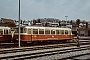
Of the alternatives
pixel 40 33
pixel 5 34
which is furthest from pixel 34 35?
pixel 5 34

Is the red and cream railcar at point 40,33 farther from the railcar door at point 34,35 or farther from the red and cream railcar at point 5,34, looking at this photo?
the red and cream railcar at point 5,34

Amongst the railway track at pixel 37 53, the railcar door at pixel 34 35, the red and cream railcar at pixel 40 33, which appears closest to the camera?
the railway track at pixel 37 53

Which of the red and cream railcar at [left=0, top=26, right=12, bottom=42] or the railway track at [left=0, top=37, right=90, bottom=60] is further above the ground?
the red and cream railcar at [left=0, top=26, right=12, bottom=42]

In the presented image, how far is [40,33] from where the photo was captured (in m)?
29.1

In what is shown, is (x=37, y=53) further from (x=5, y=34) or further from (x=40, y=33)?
(x=5, y=34)

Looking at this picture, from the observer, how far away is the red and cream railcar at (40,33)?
27609mm

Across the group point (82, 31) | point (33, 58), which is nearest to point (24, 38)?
point (33, 58)

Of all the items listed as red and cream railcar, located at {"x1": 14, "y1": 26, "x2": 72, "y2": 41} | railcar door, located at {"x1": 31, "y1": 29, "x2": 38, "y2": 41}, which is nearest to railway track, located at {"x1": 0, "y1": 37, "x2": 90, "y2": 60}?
red and cream railcar, located at {"x1": 14, "y1": 26, "x2": 72, "y2": 41}

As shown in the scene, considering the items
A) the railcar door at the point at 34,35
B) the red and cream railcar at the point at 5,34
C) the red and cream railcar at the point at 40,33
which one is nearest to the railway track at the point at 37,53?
the red and cream railcar at the point at 40,33

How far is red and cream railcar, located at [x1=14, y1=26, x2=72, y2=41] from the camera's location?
27609mm

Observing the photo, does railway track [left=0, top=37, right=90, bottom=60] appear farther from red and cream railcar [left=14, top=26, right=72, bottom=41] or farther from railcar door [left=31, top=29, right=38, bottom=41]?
railcar door [left=31, top=29, right=38, bottom=41]

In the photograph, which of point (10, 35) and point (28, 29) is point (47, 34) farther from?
point (10, 35)

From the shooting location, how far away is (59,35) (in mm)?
32188

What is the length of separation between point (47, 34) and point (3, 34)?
21.3 ft
